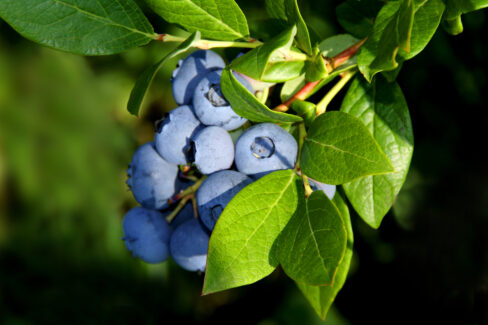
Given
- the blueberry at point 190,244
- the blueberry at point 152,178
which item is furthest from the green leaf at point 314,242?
the blueberry at point 152,178

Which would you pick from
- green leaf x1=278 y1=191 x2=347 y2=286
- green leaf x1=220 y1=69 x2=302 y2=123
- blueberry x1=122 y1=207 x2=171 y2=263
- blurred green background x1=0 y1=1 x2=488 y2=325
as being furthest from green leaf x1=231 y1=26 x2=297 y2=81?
blurred green background x1=0 y1=1 x2=488 y2=325

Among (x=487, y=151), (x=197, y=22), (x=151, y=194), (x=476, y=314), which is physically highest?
(x=197, y=22)

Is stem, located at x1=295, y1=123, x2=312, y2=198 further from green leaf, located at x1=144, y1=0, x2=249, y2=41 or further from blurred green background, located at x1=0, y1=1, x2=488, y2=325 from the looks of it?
blurred green background, located at x1=0, y1=1, x2=488, y2=325

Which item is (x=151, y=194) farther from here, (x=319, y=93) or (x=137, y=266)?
(x=137, y=266)

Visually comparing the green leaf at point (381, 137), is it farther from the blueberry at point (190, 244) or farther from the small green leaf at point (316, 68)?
the blueberry at point (190, 244)

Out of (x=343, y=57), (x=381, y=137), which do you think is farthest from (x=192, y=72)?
(x=381, y=137)

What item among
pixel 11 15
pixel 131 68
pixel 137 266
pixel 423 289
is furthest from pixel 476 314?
pixel 131 68
